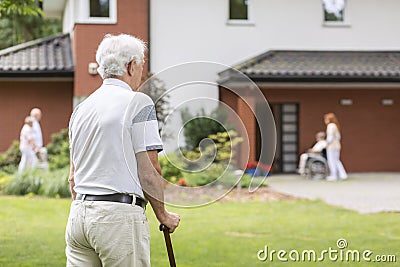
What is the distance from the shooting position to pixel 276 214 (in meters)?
12.8

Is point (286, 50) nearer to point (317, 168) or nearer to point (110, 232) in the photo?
point (317, 168)

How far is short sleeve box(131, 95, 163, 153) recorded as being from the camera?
4.04 metres

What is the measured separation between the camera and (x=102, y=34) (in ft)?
69.5

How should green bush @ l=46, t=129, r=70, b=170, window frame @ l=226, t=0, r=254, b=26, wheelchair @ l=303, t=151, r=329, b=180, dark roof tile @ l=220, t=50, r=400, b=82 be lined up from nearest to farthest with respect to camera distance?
green bush @ l=46, t=129, r=70, b=170 → wheelchair @ l=303, t=151, r=329, b=180 → dark roof tile @ l=220, t=50, r=400, b=82 → window frame @ l=226, t=0, r=254, b=26

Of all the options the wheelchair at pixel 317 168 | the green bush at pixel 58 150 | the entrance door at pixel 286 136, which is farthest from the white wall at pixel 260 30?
the wheelchair at pixel 317 168

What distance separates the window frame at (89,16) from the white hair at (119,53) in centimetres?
1718

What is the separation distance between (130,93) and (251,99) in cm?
285

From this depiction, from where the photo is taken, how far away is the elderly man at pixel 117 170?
4.04 m

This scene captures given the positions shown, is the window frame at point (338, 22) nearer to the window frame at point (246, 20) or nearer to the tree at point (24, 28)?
the window frame at point (246, 20)

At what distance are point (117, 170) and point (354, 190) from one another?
43.6 feet

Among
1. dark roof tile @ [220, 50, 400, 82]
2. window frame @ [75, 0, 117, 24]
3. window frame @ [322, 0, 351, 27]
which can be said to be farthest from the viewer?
window frame @ [322, 0, 351, 27]

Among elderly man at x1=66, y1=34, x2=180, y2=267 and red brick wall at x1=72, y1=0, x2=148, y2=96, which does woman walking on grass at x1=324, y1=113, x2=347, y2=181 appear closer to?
red brick wall at x1=72, y1=0, x2=148, y2=96

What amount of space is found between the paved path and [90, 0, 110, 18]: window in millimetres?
5914

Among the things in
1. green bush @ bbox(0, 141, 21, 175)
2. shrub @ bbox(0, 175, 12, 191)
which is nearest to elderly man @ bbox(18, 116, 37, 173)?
shrub @ bbox(0, 175, 12, 191)
